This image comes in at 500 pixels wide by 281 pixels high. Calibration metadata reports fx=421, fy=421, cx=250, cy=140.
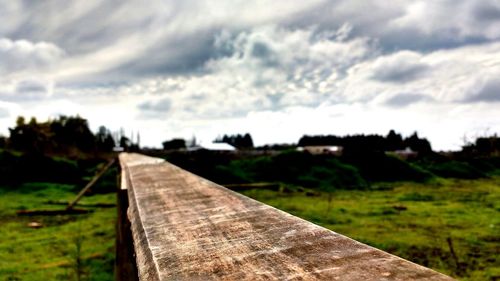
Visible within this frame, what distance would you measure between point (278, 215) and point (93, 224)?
1145 cm

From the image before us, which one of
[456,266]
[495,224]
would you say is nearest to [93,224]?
[456,266]

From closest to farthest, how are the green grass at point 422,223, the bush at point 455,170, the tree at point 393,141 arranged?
the green grass at point 422,223
the bush at point 455,170
the tree at point 393,141

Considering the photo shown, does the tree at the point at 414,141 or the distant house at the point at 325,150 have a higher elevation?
the tree at the point at 414,141

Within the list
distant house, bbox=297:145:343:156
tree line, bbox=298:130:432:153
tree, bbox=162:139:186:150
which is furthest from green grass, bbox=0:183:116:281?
tree, bbox=162:139:186:150

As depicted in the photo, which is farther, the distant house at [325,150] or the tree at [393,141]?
the tree at [393,141]

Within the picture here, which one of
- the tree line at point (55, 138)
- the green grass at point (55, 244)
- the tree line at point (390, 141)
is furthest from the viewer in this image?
the tree line at point (390, 141)

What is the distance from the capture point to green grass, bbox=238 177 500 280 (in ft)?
22.9

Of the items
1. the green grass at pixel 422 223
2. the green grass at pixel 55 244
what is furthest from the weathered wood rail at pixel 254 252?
the green grass at pixel 422 223

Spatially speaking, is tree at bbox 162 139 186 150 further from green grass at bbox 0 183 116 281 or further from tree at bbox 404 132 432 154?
green grass at bbox 0 183 116 281

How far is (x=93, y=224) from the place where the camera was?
11.6 m

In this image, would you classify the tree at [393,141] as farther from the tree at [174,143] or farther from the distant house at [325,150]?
the tree at [174,143]

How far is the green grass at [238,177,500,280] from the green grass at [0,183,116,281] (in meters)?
5.12

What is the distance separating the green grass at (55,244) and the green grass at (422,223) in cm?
512

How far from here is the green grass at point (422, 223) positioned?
275 inches
